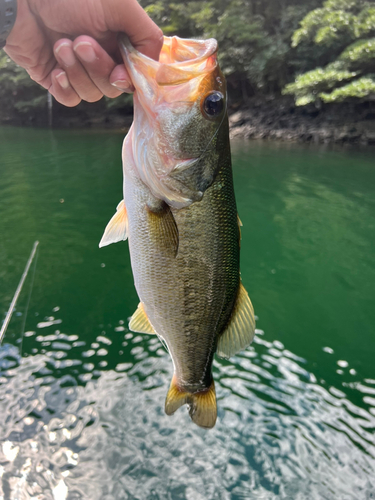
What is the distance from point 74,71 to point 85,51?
0.52ft

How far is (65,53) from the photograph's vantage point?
165 centimetres

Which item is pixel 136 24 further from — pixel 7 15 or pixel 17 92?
pixel 17 92

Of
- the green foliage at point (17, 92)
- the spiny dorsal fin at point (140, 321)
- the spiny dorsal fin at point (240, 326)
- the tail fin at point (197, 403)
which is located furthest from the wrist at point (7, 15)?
the green foliage at point (17, 92)

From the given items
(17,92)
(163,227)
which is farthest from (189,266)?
(17,92)

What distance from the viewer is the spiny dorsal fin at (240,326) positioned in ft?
5.70

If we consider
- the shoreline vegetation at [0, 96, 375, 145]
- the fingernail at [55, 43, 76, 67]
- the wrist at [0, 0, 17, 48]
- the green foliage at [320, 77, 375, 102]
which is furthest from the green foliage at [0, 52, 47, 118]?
the fingernail at [55, 43, 76, 67]

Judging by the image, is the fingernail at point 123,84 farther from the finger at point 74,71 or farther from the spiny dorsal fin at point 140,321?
the spiny dorsal fin at point 140,321

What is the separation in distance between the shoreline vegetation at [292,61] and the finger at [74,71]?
64.1ft

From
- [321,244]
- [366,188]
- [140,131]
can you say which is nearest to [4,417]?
[140,131]

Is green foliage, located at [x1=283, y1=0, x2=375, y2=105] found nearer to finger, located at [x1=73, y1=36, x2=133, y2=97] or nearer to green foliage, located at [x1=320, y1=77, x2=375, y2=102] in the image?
green foliage, located at [x1=320, y1=77, x2=375, y2=102]

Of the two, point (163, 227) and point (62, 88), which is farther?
point (62, 88)

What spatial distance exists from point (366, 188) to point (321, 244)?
17.0ft

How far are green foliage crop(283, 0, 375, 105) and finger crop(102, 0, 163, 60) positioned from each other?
771 inches

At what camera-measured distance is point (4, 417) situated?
14.0ft
